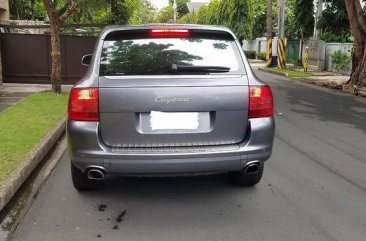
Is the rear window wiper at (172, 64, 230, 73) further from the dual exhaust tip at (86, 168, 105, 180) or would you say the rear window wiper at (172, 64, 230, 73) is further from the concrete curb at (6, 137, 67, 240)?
the concrete curb at (6, 137, 67, 240)

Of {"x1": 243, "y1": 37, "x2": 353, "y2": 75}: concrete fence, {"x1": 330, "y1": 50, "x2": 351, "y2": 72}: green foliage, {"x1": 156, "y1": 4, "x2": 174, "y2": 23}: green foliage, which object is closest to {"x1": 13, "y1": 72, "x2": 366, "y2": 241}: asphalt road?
{"x1": 330, "y1": 50, "x2": 351, "y2": 72}: green foliage

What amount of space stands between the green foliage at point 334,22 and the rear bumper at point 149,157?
23.8 meters

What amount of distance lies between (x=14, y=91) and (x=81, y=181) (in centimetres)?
897

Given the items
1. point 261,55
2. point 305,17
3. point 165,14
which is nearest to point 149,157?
point 305,17

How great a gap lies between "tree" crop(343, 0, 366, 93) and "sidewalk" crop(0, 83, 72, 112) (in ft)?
30.6

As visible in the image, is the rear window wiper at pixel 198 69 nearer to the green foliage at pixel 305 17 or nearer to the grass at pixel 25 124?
the grass at pixel 25 124

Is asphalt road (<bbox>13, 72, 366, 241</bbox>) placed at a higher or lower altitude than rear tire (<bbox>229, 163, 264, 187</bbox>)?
lower

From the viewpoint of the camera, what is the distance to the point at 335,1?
87.5 feet

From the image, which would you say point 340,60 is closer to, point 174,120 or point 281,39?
point 281,39

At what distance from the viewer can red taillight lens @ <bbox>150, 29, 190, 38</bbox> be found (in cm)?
457

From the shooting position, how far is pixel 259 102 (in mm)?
4363

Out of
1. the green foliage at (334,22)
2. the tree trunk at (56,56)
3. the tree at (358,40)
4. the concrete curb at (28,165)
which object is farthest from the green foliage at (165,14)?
the concrete curb at (28,165)

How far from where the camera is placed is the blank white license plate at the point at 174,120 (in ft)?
13.6

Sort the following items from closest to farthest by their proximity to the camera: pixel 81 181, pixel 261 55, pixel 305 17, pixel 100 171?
1. pixel 100 171
2. pixel 81 181
3. pixel 305 17
4. pixel 261 55
